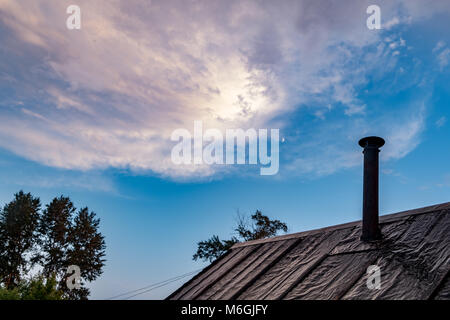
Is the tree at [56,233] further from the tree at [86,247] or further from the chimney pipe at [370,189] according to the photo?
the chimney pipe at [370,189]

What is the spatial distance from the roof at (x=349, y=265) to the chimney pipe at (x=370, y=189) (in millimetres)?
161

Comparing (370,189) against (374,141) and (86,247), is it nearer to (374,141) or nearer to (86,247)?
(374,141)

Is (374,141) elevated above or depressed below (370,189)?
above

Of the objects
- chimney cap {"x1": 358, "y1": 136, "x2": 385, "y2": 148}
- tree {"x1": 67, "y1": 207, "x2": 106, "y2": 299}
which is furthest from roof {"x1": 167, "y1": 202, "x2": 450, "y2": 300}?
tree {"x1": 67, "y1": 207, "x2": 106, "y2": 299}

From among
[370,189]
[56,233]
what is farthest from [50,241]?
[370,189]

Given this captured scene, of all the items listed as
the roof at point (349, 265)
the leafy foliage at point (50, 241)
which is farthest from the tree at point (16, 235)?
the roof at point (349, 265)

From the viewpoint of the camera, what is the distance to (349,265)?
167 inches

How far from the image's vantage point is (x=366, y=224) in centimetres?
488

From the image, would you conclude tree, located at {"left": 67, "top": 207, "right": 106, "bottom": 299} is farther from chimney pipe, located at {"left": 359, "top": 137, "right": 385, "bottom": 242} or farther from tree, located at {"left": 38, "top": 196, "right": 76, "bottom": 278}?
chimney pipe, located at {"left": 359, "top": 137, "right": 385, "bottom": 242}

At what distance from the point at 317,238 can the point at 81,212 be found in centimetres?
3553

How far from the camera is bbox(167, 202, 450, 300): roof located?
3.37 metres

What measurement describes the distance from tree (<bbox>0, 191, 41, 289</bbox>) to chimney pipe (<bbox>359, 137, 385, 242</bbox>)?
37.6 meters

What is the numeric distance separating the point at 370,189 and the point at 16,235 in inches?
1505
